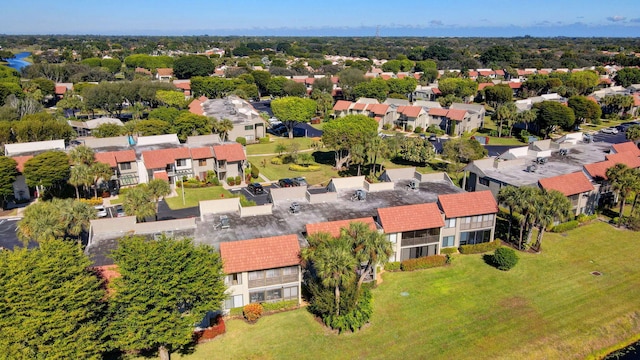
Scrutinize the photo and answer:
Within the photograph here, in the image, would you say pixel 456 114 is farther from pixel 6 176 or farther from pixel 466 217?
pixel 6 176

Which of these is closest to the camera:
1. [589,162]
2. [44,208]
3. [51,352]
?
[51,352]

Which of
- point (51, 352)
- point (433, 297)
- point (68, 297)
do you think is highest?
point (68, 297)

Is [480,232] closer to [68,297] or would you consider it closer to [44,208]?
[68,297]

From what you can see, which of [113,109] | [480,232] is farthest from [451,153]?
[113,109]

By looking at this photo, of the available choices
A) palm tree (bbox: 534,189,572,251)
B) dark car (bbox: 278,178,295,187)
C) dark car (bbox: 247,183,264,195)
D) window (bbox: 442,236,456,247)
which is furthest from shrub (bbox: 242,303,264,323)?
dark car (bbox: 278,178,295,187)

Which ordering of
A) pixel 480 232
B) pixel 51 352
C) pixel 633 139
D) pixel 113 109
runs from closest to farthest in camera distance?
pixel 51 352 < pixel 480 232 < pixel 633 139 < pixel 113 109

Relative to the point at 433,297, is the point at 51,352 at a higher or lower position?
higher

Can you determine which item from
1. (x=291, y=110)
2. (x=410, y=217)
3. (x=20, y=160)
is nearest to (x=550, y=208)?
(x=410, y=217)
